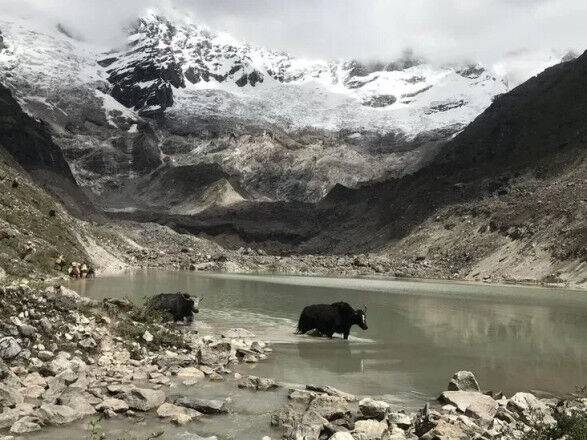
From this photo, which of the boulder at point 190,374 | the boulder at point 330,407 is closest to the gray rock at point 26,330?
the boulder at point 190,374

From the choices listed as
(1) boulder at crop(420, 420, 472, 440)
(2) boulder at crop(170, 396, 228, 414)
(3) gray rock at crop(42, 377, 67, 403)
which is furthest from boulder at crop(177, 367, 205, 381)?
(1) boulder at crop(420, 420, 472, 440)

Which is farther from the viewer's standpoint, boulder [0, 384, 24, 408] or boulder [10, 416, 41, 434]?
boulder [0, 384, 24, 408]

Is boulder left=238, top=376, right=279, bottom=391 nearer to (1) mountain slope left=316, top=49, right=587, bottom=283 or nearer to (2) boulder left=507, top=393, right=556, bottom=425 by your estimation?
(2) boulder left=507, top=393, right=556, bottom=425

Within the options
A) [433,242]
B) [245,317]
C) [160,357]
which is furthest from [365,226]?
[160,357]

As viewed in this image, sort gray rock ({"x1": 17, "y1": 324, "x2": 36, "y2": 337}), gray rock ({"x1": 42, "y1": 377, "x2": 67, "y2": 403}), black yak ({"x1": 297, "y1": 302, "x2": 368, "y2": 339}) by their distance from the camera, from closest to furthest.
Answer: gray rock ({"x1": 42, "y1": 377, "x2": 67, "y2": 403})
gray rock ({"x1": 17, "y1": 324, "x2": 36, "y2": 337})
black yak ({"x1": 297, "y1": 302, "x2": 368, "y2": 339})

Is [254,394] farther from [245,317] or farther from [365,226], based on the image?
[365,226]

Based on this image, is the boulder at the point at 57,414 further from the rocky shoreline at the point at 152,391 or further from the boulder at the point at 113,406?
the boulder at the point at 113,406
